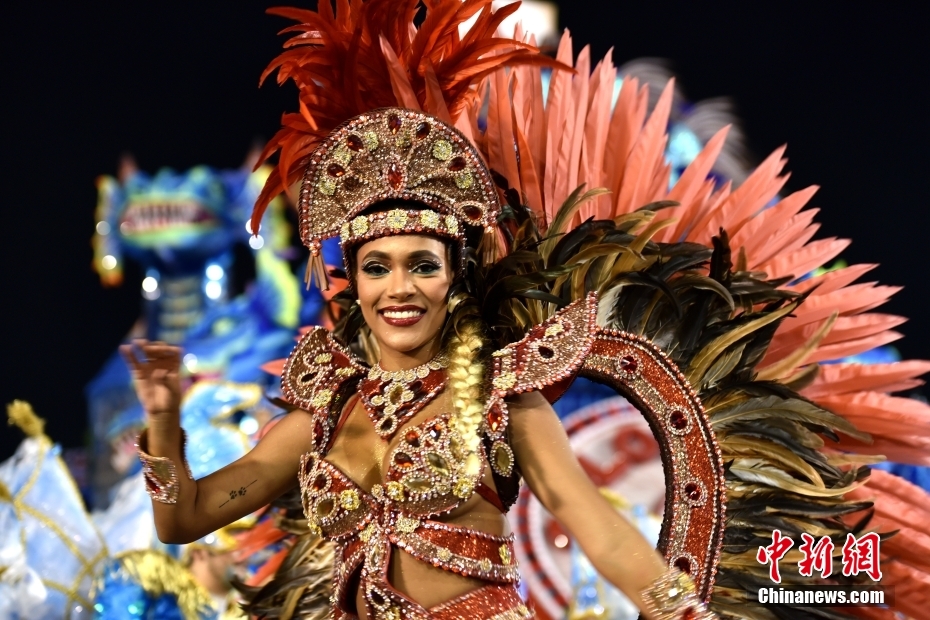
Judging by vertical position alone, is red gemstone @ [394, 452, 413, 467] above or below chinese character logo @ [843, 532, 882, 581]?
above

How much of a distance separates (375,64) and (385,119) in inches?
10.1

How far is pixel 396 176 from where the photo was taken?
6.31 ft

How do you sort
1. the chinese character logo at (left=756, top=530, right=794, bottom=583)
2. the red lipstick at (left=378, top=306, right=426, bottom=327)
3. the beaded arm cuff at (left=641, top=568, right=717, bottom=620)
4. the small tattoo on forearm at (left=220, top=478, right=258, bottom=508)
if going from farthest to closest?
1. the chinese character logo at (left=756, top=530, right=794, bottom=583)
2. the small tattoo on forearm at (left=220, top=478, right=258, bottom=508)
3. the red lipstick at (left=378, top=306, right=426, bottom=327)
4. the beaded arm cuff at (left=641, top=568, right=717, bottom=620)

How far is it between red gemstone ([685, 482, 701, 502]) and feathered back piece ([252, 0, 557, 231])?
0.86 m

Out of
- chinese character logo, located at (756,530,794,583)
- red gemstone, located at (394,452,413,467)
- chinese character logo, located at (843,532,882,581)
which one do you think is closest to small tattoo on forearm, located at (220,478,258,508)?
red gemstone, located at (394,452,413,467)

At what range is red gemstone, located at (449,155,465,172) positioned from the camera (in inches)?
76.4

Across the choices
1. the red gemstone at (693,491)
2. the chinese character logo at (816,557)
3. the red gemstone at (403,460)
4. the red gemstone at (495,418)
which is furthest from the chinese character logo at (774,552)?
the red gemstone at (403,460)

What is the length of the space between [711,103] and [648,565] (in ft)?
15.5

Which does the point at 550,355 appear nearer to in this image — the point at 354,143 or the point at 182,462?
Answer: the point at 354,143

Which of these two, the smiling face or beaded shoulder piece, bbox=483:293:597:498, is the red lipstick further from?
beaded shoulder piece, bbox=483:293:597:498

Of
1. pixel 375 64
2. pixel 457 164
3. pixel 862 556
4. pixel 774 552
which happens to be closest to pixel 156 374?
pixel 457 164

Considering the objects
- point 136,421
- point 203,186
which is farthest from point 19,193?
point 136,421

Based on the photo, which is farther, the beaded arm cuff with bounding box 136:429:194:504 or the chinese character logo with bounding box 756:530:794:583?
the chinese character logo with bounding box 756:530:794:583

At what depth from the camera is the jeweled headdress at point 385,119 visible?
1.93 metres
